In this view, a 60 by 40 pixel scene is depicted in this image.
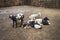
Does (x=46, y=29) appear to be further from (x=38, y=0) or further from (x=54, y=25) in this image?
(x=38, y=0)

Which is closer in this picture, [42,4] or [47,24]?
[47,24]

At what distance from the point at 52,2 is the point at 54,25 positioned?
9.66ft

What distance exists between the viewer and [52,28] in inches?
165

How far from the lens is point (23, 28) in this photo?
13.7ft

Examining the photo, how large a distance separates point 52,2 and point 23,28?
3.52 m

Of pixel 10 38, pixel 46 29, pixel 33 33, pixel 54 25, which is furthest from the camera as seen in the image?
pixel 54 25

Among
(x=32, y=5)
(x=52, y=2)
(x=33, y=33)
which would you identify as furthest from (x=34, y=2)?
(x=33, y=33)

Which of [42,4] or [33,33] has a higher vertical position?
[42,4]

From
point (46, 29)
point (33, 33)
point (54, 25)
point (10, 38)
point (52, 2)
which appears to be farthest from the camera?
point (52, 2)

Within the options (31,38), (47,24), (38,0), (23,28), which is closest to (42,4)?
(38,0)

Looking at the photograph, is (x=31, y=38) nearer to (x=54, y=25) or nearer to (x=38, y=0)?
(x=54, y=25)

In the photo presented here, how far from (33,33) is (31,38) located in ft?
1.10

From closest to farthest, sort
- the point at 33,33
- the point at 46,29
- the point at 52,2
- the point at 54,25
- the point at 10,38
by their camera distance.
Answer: the point at 10,38
the point at 33,33
the point at 46,29
the point at 54,25
the point at 52,2

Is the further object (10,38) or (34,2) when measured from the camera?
(34,2)
